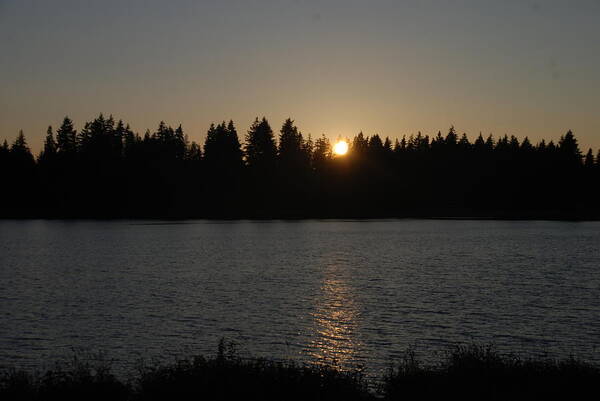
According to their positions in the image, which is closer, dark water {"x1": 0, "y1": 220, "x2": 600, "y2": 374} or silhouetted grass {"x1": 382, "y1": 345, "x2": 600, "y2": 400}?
silhouetted grass {"x1": 382, "y1": 345, "x2": 600, "y2": 400}

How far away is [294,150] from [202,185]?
31222 mm

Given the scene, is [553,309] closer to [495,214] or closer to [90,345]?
[90,345]

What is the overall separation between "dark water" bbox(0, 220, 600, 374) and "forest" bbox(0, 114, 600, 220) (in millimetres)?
96371

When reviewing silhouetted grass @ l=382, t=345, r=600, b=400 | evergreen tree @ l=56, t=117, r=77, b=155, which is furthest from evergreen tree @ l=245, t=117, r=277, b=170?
silhouetted grass @ l=382, t=345, r=600, b=400

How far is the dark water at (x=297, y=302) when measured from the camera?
2564cm

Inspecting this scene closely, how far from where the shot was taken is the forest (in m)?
164

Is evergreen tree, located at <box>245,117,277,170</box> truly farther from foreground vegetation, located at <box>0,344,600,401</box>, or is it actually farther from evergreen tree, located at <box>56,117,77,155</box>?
foreground vegetation, located at <box>0,344,600,401</box>


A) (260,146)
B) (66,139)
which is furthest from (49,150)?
(260,146)

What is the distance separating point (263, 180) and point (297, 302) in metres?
141

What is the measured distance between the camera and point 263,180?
177m

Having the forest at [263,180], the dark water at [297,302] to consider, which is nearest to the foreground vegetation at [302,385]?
the dark water at [297,302]

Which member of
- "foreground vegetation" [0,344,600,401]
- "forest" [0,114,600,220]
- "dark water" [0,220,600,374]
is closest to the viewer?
"foreground vegetation" [0,344,600,401]

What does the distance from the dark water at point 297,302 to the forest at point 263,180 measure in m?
96.4

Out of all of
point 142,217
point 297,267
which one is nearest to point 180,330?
point 297,267
